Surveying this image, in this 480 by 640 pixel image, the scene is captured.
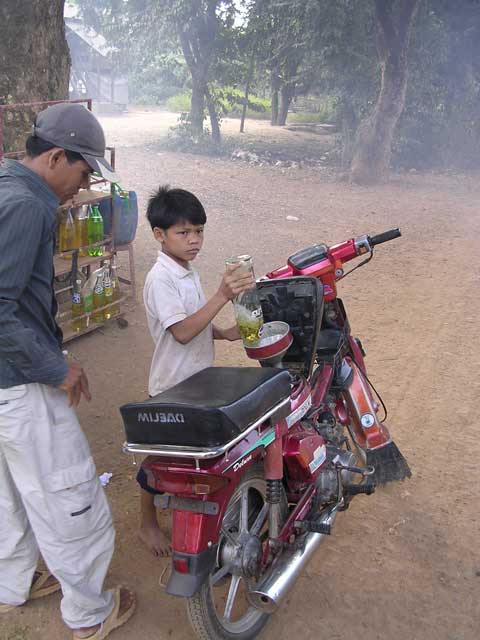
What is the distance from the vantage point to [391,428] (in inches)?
167

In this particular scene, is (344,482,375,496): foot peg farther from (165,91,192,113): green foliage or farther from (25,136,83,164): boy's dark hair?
(165,91,192,113): green foliage

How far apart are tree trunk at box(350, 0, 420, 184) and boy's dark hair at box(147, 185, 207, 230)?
11417 mm

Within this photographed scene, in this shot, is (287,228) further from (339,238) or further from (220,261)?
(220,261)

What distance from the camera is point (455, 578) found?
2984mm

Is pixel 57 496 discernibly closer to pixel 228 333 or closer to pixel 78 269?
pixel 228 333

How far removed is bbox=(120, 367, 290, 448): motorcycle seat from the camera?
2070 millimetres

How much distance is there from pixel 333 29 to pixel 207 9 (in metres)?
3.84

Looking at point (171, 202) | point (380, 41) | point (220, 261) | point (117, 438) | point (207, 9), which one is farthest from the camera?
point (207, 9)

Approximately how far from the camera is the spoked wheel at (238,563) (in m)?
2.32

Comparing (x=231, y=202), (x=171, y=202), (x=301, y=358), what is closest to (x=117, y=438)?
(x=301, y=358)

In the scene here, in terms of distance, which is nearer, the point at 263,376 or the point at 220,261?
the point at 263,376

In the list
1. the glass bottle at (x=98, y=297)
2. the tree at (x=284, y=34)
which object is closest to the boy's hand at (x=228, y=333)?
the glass bottle at (x=98, y=297)

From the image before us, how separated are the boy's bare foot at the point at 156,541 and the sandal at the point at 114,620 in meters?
0.32

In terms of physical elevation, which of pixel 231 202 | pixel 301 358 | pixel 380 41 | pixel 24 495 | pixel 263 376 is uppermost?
pixel 380 41
